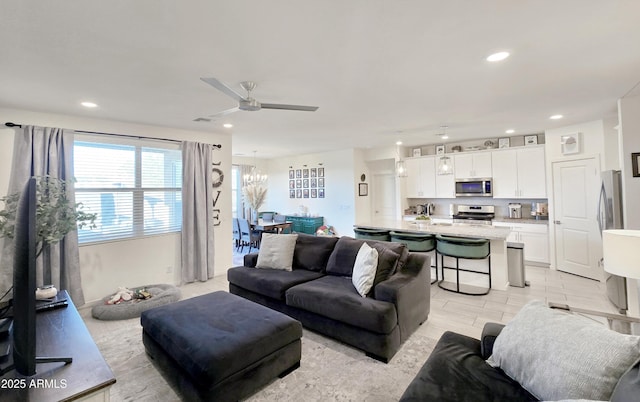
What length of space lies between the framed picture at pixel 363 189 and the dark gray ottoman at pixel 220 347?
17.3 feet

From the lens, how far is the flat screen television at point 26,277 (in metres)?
1.15

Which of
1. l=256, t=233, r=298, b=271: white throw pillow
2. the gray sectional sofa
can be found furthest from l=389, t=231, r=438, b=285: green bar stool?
l=256, t=233, r=298, b=271: white throw pillow

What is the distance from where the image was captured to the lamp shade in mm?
1648

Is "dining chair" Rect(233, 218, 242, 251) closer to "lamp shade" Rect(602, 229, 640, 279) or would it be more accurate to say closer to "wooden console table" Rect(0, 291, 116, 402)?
"wooden console table" Rect(0, 291, 116, 402)

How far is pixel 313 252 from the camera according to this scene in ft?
12.2

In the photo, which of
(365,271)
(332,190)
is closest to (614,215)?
(365,271)

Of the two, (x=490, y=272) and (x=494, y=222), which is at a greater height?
(x=494, y=222)

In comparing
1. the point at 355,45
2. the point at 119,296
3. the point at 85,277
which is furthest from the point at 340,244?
the point at 85,277

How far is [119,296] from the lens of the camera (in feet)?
12.1

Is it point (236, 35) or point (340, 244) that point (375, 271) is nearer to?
point (340, 244)

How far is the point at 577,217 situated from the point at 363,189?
4.22 m

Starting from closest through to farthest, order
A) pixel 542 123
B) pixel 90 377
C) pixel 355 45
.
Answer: pixel 90 377, pixel 355 45, pixel 542 123

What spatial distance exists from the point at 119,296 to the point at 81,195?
1.44 metres

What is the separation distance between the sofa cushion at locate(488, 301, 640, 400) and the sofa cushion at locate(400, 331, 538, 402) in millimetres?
69
